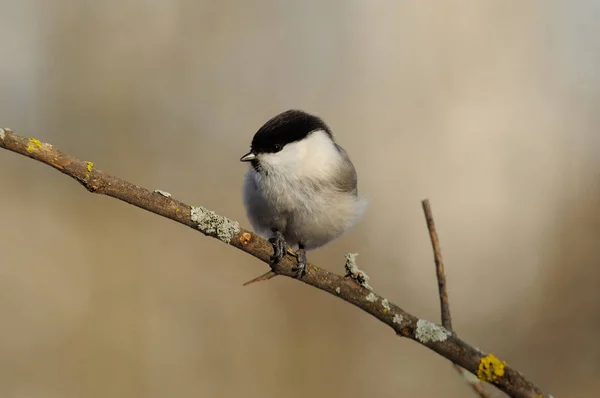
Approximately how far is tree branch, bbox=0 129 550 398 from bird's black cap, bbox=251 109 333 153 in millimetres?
503

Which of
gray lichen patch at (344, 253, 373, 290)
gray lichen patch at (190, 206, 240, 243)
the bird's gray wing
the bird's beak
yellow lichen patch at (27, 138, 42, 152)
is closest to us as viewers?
yellow lichen patch at (27, 138, 42, 152)

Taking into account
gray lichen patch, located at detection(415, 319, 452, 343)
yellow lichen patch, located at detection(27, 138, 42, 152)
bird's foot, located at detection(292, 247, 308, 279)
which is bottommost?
yellow lichen patch, located at detection(27, 138, 42, 152)

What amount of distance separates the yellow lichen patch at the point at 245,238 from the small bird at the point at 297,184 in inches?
18.1

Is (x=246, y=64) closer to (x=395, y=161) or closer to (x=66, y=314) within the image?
(x=395, y=161)

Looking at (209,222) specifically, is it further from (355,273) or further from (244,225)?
(244,225)

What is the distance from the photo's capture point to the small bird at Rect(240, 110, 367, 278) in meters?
1.65

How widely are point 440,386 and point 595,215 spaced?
64.1 inches

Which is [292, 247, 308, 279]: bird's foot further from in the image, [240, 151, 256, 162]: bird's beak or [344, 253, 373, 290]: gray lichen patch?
[240, 151, 256, 162]: bird's beak

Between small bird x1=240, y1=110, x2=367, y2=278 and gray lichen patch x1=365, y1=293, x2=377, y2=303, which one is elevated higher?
small bird x1=240, y1=110, x2=367, y2=278

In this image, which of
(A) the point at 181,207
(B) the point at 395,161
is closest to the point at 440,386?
(B) the point at 395,161

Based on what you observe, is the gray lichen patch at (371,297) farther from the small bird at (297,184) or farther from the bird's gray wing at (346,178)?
the bird's gray wing at (346,178)

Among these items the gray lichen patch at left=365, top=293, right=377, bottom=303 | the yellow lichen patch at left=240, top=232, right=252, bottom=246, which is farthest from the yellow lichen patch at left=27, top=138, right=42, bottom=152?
the gray lichen patch at left=365, top=293, right=377, bottom=303

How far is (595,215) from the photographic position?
402cm

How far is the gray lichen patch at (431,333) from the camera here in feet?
3.60
